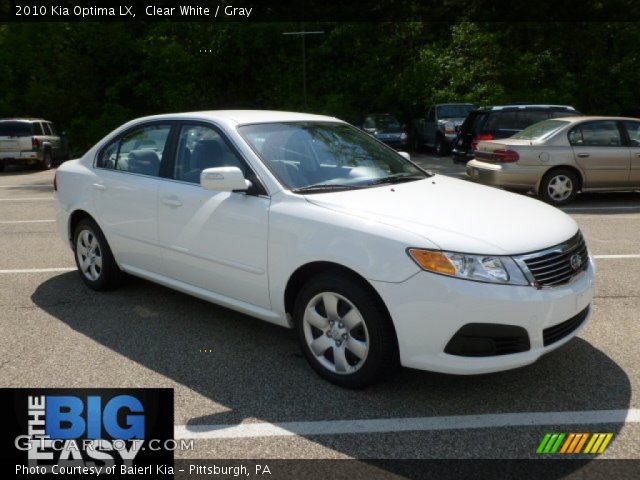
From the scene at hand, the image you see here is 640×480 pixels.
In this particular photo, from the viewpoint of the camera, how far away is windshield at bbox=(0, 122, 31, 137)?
19.7 m

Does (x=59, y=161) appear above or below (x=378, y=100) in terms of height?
below

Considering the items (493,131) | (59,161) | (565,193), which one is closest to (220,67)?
(59,161)

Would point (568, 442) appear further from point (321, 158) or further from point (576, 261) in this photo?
point (321, 158)

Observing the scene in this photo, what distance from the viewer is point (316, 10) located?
108 ft

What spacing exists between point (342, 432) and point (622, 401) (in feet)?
5.15

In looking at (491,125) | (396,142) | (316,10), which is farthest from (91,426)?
(316,10)

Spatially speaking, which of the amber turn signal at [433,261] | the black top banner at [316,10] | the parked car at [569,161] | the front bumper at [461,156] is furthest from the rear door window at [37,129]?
the amber turn signal at [433,261]

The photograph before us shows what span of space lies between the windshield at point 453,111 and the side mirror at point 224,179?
2014 cm

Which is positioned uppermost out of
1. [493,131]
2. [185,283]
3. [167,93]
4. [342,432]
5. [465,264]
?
[167,93]

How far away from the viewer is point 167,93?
2936cm

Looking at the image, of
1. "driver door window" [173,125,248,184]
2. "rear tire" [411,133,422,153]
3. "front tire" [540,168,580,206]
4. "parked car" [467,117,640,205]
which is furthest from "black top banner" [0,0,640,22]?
"driver door window" [173,125,248,184]

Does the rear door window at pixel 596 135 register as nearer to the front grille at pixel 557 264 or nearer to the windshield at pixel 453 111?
the front grille at pixel 557 264

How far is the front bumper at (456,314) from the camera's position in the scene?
331 centimetres

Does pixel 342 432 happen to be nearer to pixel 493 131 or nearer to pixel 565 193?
pixel 565 193
